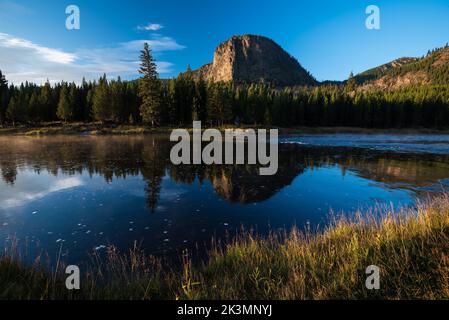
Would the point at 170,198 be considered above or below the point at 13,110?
below

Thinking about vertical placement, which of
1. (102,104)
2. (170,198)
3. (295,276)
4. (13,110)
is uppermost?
(102,104)

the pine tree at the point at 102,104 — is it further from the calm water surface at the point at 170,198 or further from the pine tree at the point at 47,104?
the calm water surface at the point at 170,198

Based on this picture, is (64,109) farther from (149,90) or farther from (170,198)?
(170,198)

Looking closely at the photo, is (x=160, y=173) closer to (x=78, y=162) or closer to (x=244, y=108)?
(x=78, y=162)

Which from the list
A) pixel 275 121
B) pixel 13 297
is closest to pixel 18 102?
pixel 275 121

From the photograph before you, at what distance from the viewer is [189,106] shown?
85.1m

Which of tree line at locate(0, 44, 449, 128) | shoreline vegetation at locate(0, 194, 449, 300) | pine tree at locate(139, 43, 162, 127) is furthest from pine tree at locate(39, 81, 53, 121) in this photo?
shoreline vegetation at locate(0, 194, 449, 300)

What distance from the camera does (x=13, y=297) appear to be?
4371 millimetres

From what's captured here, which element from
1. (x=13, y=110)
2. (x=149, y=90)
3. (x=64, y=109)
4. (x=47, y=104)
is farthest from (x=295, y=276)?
(x=47, y=104)

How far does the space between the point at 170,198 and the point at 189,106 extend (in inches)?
2916

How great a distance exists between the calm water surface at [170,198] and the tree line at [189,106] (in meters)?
56.2

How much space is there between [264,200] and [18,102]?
90007 mm

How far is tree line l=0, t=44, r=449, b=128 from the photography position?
7762 cm

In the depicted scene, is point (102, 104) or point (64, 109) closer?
point (102, 104)
